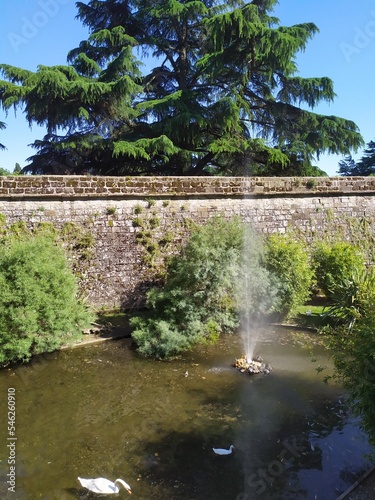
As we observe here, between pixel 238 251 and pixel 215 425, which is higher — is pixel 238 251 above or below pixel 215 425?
above

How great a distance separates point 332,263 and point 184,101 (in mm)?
8615

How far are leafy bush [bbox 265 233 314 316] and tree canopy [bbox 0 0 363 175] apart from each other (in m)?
6.32

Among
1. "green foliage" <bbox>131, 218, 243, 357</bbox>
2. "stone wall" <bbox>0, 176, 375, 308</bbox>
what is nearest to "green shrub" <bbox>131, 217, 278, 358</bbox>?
"green foliage" <bbox>131, 218, 243, 357</bbox>

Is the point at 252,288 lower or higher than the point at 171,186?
lower

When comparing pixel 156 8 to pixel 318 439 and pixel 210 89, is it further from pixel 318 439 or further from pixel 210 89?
pixel 318 439

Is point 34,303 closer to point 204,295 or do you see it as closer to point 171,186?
point 204,295

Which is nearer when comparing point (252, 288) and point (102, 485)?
point (102, 485)

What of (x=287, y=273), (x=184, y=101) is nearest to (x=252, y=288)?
(x=287, y=273)

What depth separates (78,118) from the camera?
49.0ft

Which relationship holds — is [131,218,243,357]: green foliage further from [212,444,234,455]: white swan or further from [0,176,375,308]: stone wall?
[212,444,234,455]: white swan

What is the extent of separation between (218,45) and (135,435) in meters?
14.1

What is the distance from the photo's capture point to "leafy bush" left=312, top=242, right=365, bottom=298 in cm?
1073

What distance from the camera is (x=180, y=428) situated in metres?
5.79

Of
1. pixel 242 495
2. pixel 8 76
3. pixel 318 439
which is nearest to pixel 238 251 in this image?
pixel 318 439
